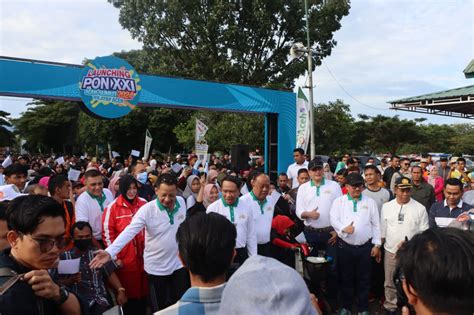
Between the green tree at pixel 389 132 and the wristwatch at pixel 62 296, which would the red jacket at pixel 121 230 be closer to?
the wristwatch at pixel 62 296

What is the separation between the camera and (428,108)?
12.4 meters

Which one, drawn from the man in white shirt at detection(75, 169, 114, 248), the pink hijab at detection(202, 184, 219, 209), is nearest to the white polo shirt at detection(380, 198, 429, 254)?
the pink hijab at detection(202, 184, 219, 209)

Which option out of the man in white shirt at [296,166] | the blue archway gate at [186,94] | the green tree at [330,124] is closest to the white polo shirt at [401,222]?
the man in white shirt at [296,166]

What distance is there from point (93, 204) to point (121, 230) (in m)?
0.65

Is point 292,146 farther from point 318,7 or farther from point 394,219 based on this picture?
point 318,7

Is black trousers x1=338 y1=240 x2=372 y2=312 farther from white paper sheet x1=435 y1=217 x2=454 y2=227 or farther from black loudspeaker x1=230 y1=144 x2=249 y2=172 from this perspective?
black loudspeaker x1=230 y1=144 x2=249 y2=172

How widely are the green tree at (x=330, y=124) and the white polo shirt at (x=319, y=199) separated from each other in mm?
17080

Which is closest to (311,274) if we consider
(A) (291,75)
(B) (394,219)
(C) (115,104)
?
(B) (394,219)

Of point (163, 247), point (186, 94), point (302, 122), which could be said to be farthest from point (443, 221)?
point (302, 122)

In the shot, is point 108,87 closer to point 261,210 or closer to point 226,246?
point 261,210

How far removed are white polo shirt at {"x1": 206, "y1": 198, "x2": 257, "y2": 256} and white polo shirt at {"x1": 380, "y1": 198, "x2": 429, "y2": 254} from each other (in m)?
1.76

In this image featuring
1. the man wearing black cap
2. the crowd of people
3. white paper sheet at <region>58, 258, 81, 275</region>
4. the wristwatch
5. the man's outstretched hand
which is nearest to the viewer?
the crowd of people

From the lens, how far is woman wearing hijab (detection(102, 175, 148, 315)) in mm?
4027

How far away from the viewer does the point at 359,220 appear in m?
4.67
